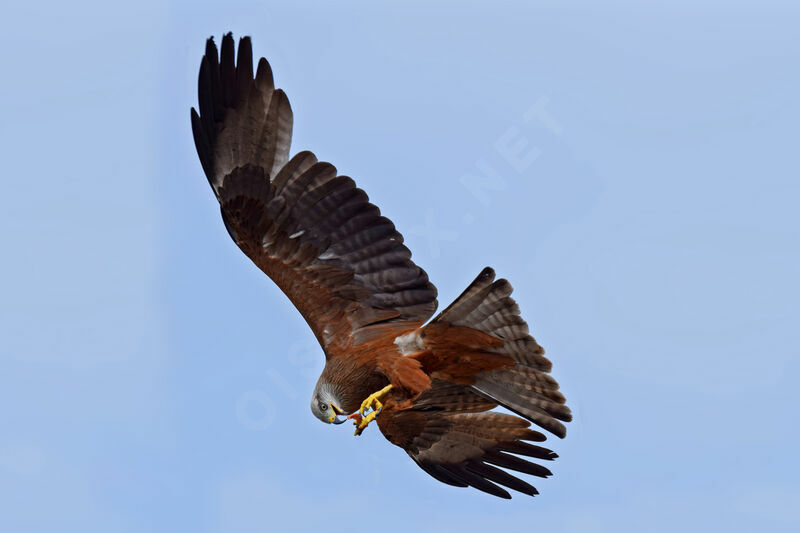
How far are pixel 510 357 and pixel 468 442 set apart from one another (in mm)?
1153

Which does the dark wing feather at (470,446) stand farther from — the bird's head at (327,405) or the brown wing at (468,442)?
the bird's head at (327,405)

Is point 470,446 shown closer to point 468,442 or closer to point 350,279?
point 468,442

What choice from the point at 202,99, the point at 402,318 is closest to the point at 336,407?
the point at 402,318

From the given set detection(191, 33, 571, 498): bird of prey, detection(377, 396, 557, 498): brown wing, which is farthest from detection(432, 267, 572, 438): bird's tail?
detection(377, 396, 557, 498): brown wing

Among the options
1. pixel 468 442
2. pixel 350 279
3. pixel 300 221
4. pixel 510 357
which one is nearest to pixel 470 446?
pixel 468 442

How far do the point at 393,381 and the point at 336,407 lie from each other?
48cm

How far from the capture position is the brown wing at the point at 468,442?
9.13m

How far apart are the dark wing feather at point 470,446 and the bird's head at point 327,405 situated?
102cm

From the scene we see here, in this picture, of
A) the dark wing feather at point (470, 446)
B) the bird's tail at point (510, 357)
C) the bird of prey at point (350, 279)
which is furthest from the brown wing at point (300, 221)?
the dark wing feather at point (470, 446)

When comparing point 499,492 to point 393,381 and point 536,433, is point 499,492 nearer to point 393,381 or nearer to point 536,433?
point 536,433

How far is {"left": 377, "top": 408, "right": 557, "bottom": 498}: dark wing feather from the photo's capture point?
30.0 ft

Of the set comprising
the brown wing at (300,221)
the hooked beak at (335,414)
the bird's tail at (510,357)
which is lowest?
the hooked beak at (335,414)

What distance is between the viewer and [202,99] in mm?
9031

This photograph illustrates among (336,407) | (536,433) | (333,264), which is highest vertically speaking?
(333,264)
